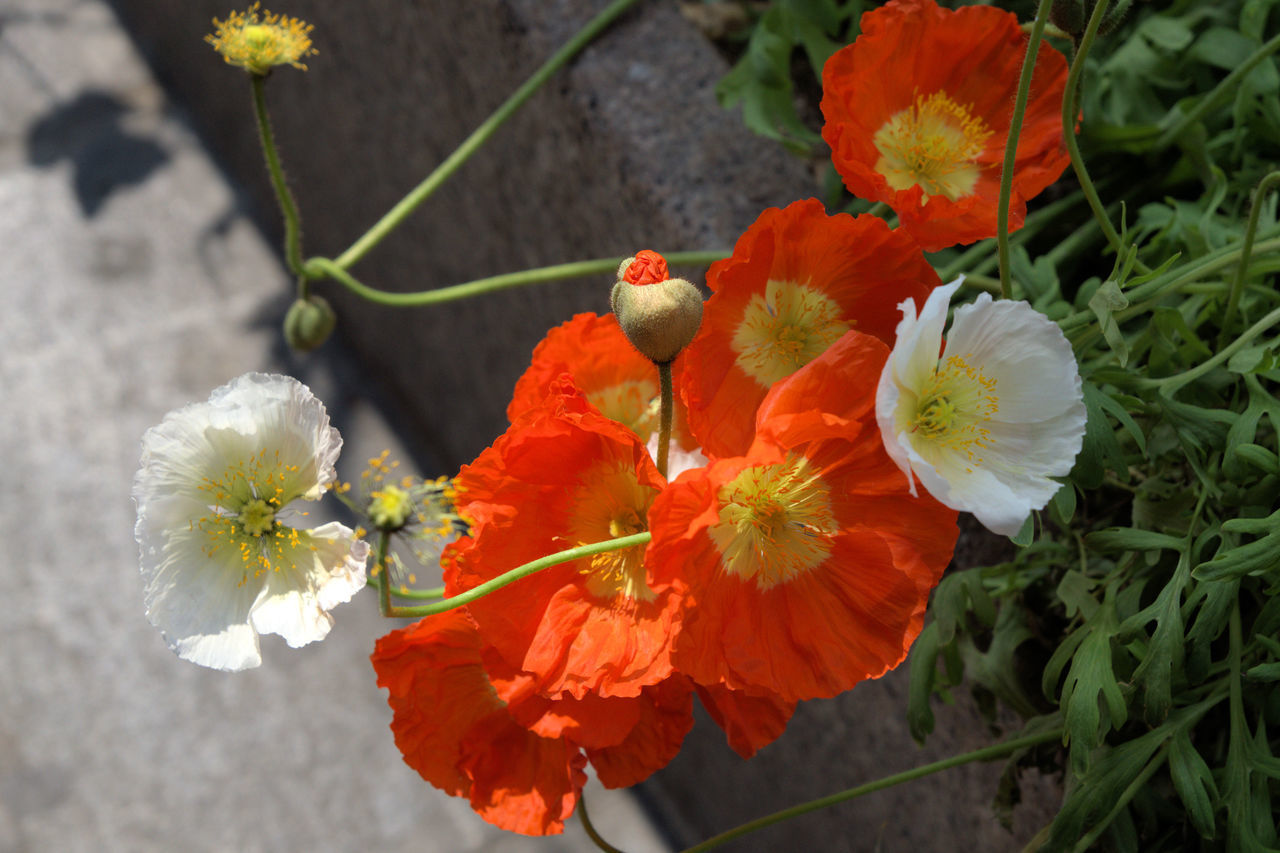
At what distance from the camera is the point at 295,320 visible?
1.06 m

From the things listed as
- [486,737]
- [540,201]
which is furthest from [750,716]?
[540,201]

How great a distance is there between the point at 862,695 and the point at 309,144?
1.34m

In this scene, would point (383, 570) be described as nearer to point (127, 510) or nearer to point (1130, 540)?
point (1130, 540)

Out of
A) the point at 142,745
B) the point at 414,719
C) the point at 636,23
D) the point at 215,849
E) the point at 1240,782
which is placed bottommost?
the point at 215,849

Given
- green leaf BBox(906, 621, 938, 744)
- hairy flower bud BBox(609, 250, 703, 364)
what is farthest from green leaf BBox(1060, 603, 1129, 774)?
hairy flower bud BBox(609, 250, 703, 364)

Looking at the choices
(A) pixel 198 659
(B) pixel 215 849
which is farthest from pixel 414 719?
(B) pixel 215 849

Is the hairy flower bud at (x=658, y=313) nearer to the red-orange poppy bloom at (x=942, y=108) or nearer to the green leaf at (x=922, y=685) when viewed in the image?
the red-orange poppy bloom at (x=942, y=108)

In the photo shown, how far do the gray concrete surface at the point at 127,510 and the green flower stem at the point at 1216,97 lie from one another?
50.0 inches

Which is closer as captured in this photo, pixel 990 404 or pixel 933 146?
pixel 990 404

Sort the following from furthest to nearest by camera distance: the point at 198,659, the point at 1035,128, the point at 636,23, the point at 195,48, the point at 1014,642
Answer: the point at 195,48 → the point at 636,23 → the point at 1014,642 → the point at 1035,128 → the point at 198,659

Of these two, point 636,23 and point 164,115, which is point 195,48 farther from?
point 636,23

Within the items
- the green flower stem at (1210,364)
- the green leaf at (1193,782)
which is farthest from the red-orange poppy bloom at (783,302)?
the green leaf at (1193,782)

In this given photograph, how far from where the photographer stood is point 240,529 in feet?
→ 2.21

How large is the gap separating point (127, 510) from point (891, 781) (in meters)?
1.54
